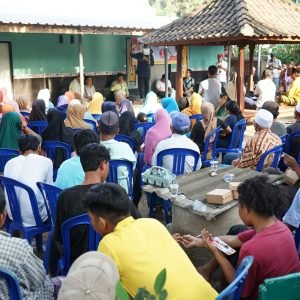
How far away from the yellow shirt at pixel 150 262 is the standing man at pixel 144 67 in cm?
1355

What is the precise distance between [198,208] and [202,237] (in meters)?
0.64

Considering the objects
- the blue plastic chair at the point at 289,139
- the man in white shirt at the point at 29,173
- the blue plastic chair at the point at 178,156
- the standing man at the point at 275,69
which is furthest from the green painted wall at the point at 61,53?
the blue plastic chair at the point at 289,139

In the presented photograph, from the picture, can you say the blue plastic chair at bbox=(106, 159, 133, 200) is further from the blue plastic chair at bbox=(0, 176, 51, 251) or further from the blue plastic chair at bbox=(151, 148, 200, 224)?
the blue plastic chair at bbox=(0, 176, 51, 251)

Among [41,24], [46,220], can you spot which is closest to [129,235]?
[46,220]

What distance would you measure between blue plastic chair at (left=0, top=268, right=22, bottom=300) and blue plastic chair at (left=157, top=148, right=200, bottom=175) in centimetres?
284

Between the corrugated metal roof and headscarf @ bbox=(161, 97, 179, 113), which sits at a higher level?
the corrugated metal roof

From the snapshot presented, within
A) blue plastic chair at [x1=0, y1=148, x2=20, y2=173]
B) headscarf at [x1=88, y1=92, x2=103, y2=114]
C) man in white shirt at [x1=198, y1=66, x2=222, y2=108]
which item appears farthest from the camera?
man in white shirt at [x1=198, y1=66, x2=222, y2=108]

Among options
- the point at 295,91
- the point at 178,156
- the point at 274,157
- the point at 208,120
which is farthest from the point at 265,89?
the point at 178,156

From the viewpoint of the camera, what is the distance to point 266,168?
4.79m

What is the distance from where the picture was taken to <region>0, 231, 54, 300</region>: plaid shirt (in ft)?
7.57

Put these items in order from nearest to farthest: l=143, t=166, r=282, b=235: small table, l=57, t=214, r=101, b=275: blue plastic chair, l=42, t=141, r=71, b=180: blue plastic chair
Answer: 1. l=57, t=214, r=101, b=275: blue plastic chair
2. l=143, t=166, r=282, b=235: small table
3. l=42, t=141, r=71, b=180: blue plastic chair

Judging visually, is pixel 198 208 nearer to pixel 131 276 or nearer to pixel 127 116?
pixel 131 276

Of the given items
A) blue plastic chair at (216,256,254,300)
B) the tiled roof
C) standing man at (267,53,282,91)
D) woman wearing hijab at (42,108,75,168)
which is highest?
the tiled roof

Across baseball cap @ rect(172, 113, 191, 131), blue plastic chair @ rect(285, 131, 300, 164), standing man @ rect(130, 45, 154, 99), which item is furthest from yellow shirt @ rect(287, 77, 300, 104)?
baseball cap @ rect(172, 113, 191, 131)
